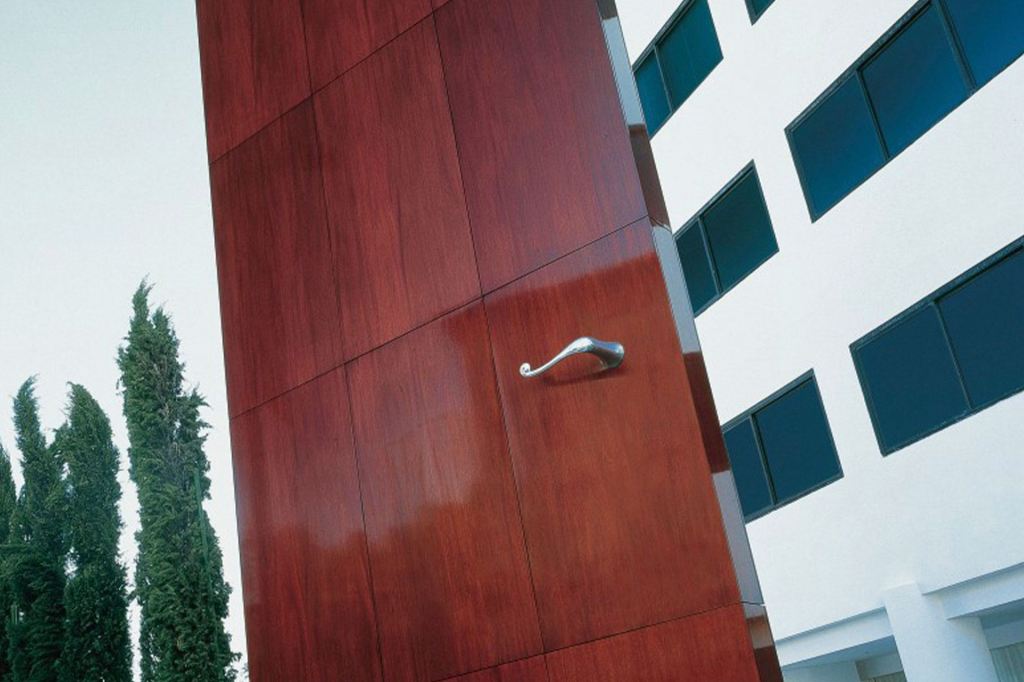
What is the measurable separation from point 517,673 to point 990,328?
24.7 ft

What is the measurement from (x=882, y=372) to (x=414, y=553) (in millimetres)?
8061

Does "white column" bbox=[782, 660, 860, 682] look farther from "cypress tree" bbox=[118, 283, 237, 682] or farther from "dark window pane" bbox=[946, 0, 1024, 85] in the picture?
"cypress tree" bbox=[118, 283, 237, 682]

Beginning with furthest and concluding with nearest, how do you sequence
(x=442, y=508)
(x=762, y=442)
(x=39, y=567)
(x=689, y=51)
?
(x=689, y=51) → (x=762, y=442) → (x=39, y=567) → (x=442, y=508)

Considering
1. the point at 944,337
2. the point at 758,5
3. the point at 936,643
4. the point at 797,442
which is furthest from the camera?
the point at 758,5

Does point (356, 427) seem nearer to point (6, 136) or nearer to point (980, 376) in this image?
point (6, 136)

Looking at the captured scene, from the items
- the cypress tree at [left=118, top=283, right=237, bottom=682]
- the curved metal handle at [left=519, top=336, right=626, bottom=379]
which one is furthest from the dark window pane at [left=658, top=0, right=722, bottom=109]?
the curved metal handle at [left=519, top=336, right=626, bottom=379]

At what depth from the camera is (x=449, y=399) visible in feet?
7.84

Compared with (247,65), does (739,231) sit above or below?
above

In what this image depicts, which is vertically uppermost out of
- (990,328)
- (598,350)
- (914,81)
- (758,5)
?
(758,5)

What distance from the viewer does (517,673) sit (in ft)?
6.98

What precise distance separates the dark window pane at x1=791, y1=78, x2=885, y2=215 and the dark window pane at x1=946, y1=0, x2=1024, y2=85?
1219 mm

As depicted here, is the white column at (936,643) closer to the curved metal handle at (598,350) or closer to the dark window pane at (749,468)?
the dark window pane at (749,468)

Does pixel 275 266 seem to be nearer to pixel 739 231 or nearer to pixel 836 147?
pixel 836 147

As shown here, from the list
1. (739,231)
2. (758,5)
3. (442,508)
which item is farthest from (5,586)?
(758,5)
